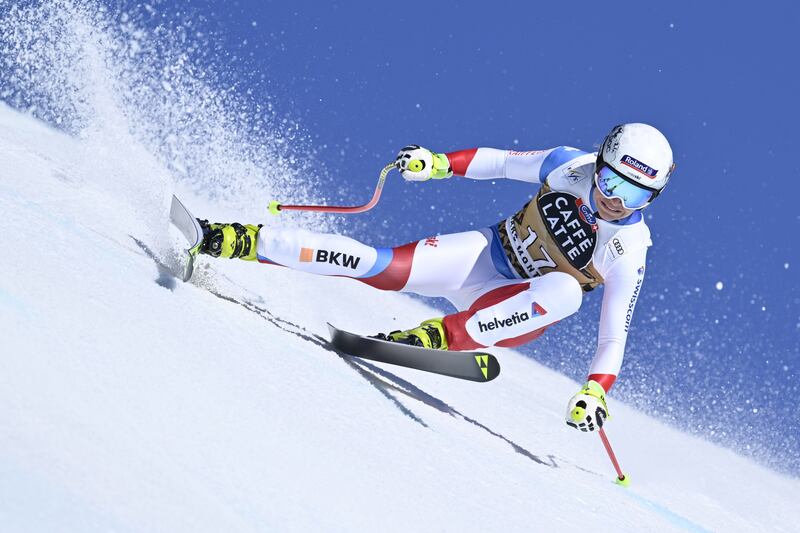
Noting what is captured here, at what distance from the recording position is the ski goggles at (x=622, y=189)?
130 inches

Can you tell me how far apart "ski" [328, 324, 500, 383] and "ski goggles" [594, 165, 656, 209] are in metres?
0.71

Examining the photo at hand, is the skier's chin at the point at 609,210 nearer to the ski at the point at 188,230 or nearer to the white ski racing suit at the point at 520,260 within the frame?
the white ski racing suit at the point at 520,260

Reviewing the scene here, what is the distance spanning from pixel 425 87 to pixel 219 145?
1269mm

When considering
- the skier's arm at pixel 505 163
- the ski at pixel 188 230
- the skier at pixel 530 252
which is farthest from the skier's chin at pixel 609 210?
the ski at pixel 188 230

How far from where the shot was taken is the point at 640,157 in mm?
3248

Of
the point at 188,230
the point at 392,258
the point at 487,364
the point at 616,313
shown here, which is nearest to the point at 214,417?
the point at 188,230

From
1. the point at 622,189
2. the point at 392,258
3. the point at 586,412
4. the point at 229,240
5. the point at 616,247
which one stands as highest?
the point at 622,189

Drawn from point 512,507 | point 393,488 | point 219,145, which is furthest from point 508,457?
point 219,145

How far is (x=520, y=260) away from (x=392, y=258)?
1.74ft

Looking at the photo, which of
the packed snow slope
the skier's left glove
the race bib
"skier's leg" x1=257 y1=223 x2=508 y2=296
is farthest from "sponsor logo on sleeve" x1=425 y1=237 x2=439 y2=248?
the skier's left glove

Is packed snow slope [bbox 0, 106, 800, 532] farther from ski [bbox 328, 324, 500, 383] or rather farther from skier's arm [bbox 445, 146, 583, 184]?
skier's arm [bbox 445, 146, 583, 184]

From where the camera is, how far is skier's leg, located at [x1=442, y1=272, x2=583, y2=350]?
3.38 meters

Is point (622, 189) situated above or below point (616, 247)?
above

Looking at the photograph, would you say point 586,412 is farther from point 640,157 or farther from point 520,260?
point 640,157
